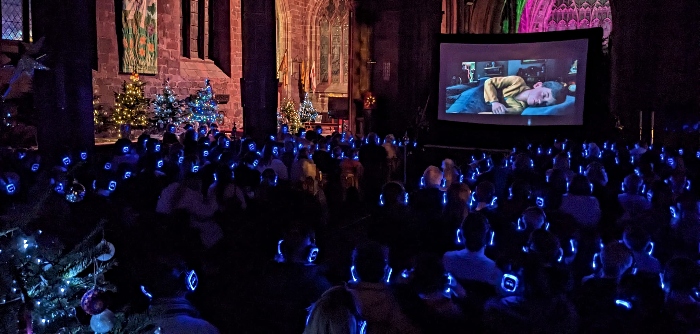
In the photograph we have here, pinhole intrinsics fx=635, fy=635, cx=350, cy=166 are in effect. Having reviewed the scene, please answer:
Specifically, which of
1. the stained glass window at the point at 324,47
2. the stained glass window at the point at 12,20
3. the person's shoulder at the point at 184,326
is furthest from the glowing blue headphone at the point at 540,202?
the stained glass window at the point at 324,47

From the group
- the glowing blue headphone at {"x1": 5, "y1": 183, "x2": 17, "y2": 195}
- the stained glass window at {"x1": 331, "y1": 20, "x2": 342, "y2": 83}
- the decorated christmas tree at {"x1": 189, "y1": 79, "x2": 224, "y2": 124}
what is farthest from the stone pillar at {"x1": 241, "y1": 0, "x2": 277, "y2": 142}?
the stained glass window at {"x1": 331, "y1": 20, "x2": 342, "y2": 83}

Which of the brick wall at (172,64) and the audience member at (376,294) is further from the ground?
the brick wall at (172,64)

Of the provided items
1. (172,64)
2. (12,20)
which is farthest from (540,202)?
(172,64)

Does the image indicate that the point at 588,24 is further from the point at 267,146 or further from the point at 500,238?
the point at 500,238

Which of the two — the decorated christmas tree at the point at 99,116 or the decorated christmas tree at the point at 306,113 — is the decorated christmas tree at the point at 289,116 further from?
the decorated christmas tree at the point at 99,116

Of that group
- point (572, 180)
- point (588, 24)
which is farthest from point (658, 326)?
point (588, 24)

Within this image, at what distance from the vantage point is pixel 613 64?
20000mm

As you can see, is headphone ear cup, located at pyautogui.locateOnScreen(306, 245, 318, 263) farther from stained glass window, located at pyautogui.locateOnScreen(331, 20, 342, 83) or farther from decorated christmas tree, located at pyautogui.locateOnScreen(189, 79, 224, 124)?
stained glass window, located at pyautogui.locateOnScreen(331, 20, 342, 83)

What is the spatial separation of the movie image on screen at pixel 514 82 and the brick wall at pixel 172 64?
8367 millimetres

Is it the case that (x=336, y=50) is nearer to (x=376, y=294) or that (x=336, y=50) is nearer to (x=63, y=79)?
(x=63, y=79)

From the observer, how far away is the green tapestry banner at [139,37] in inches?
736

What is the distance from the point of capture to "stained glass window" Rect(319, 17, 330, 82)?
29766mm

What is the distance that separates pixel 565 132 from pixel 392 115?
22.4 feet

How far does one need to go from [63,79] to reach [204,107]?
308 inches
